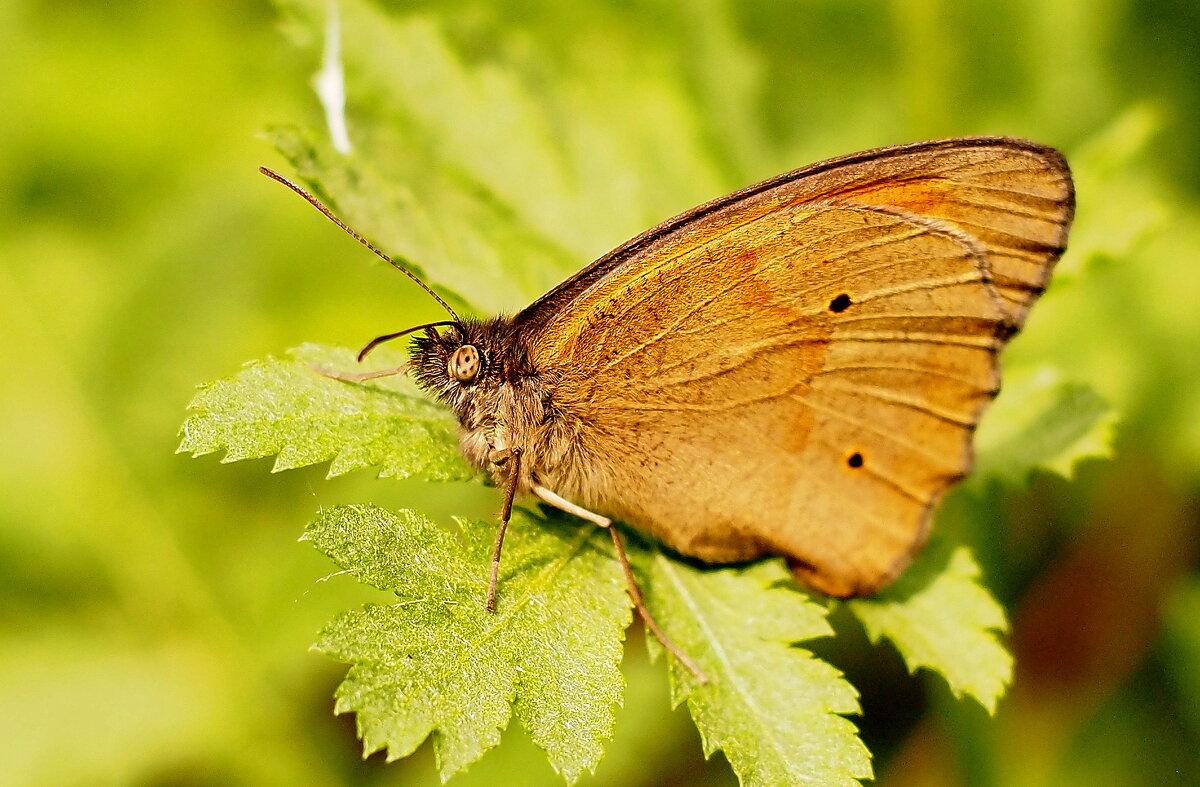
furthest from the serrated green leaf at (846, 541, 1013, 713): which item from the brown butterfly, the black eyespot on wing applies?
the black eyespot on wing

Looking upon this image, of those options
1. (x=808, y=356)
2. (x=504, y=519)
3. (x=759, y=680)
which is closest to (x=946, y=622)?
(x=759, y=680)

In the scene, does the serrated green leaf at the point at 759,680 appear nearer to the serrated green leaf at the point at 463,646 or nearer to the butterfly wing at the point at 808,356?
the butterfly wing at the point at 808,356

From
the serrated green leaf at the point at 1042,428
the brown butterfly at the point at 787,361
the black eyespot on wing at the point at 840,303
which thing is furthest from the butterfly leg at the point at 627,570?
the serrated green leaf at the point at 1042,428

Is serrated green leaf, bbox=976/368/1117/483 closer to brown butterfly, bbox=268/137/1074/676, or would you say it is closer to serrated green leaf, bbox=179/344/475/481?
brown butterfly, bbox=268/137/1074/676

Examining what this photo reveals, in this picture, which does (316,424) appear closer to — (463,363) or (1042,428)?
(463,363)

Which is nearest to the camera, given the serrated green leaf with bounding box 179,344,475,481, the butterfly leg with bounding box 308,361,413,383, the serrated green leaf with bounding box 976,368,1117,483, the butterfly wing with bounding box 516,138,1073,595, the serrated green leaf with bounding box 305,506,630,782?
the serrated green leaf with bounding box 305,506,630,782
